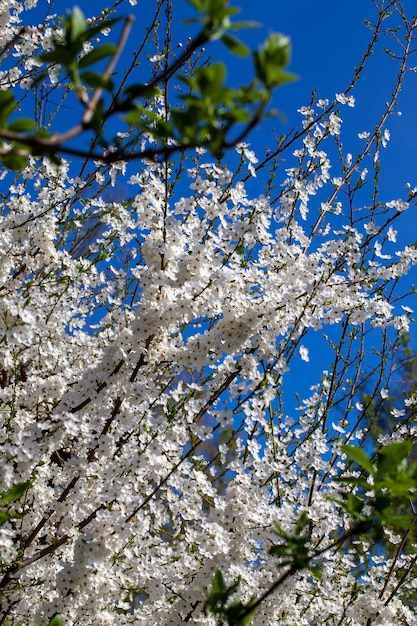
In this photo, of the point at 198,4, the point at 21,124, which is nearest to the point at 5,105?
the point at 21,124

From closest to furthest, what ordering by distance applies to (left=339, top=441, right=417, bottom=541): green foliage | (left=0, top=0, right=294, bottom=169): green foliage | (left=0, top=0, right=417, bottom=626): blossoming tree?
1. (left=0, top=0, right=294, bottom=169): green foliage
2. (left=339, top=441, right=417, bottom=541): green foliage
3. (left=0, top=0, right=417, bottom=626): blossoming tree

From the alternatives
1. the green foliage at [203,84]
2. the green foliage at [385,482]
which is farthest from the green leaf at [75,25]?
the green foliage at [385,482]

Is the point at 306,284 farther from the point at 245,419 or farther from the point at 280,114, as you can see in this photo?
the point at 280,114

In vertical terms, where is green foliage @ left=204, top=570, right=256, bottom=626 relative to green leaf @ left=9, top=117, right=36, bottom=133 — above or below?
below

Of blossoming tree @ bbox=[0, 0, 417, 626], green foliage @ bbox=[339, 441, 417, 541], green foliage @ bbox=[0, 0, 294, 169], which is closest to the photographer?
green foliage @ bbox=[0, 0, 294, 169]

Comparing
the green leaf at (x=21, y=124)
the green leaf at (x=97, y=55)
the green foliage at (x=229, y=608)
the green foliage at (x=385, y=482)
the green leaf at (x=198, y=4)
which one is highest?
the green leaf at (x=198, y=4)

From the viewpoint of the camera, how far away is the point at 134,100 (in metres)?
1.03

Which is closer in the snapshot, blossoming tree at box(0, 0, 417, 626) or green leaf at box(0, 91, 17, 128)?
green leaf at box(0, 91, 17, 128)

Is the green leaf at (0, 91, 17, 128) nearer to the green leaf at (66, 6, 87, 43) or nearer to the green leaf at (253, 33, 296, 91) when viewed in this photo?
the green leaf at (66, 6, 87, 43)

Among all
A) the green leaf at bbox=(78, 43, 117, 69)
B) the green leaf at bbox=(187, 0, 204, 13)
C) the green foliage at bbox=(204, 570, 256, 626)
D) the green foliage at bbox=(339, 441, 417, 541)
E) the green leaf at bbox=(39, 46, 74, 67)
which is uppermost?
the green leaf at bbox=(187, 0, 204, 13)

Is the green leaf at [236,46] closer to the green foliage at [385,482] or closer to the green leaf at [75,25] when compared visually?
the green leaf at [75,25]

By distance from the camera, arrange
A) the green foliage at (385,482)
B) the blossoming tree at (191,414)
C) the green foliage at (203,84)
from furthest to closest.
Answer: the blossoming tree at (191,414), the green foliage at (385,482), the green foliage at (203,84)

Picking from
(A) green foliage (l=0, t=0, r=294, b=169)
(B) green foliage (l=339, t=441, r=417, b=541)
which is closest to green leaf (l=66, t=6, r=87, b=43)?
(A) green foliage (l=0, t=0, r=294, b=169)

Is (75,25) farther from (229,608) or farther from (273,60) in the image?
(229,608)
